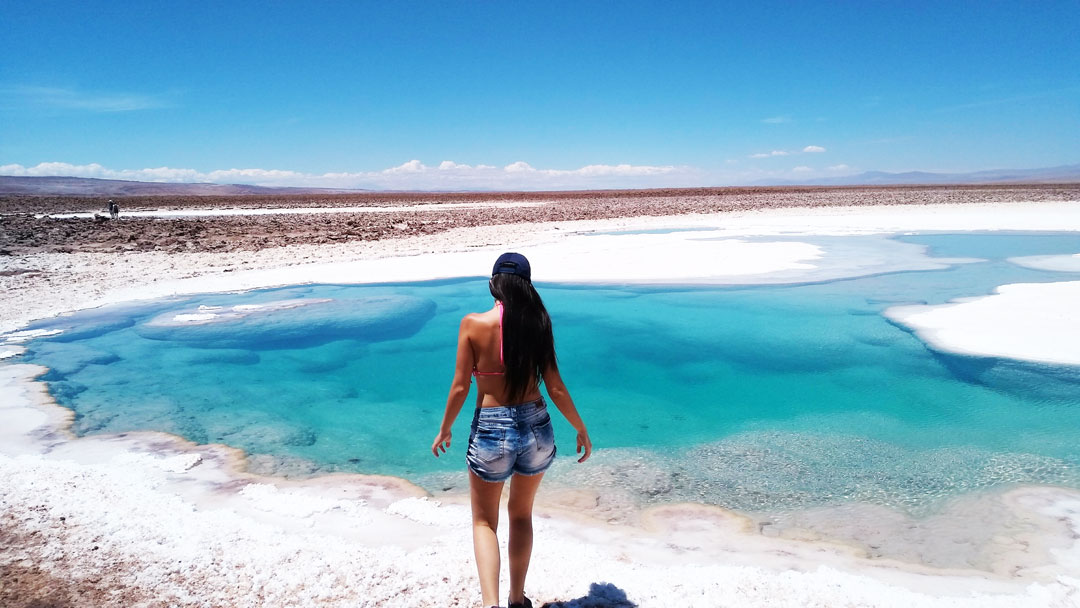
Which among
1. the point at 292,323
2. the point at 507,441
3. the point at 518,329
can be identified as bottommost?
the point at 292,323

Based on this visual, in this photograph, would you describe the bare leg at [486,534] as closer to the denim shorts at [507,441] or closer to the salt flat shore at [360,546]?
the denim shorts at [507,441]

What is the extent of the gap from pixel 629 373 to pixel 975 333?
4.35 metres

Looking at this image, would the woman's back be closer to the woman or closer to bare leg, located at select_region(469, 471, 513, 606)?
the woman

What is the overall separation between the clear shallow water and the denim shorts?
190 cm

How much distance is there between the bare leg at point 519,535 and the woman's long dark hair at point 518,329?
1.36 feet

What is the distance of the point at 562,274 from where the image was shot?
42.9ft

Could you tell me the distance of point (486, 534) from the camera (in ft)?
8.18

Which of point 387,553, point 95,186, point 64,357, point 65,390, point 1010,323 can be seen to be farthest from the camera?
point 95,186

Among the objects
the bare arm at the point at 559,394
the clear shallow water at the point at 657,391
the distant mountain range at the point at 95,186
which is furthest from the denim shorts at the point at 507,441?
the distant mountain range at the point at 95,186

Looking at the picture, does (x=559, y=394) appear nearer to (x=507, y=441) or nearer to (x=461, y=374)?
(x=507, y=441)

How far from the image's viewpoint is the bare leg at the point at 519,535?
2484mm

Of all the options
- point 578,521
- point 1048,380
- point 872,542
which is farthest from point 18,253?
point 1048,380

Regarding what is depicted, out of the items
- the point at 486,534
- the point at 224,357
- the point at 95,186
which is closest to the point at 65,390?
the point at 224,357

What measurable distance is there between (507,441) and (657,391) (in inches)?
175
